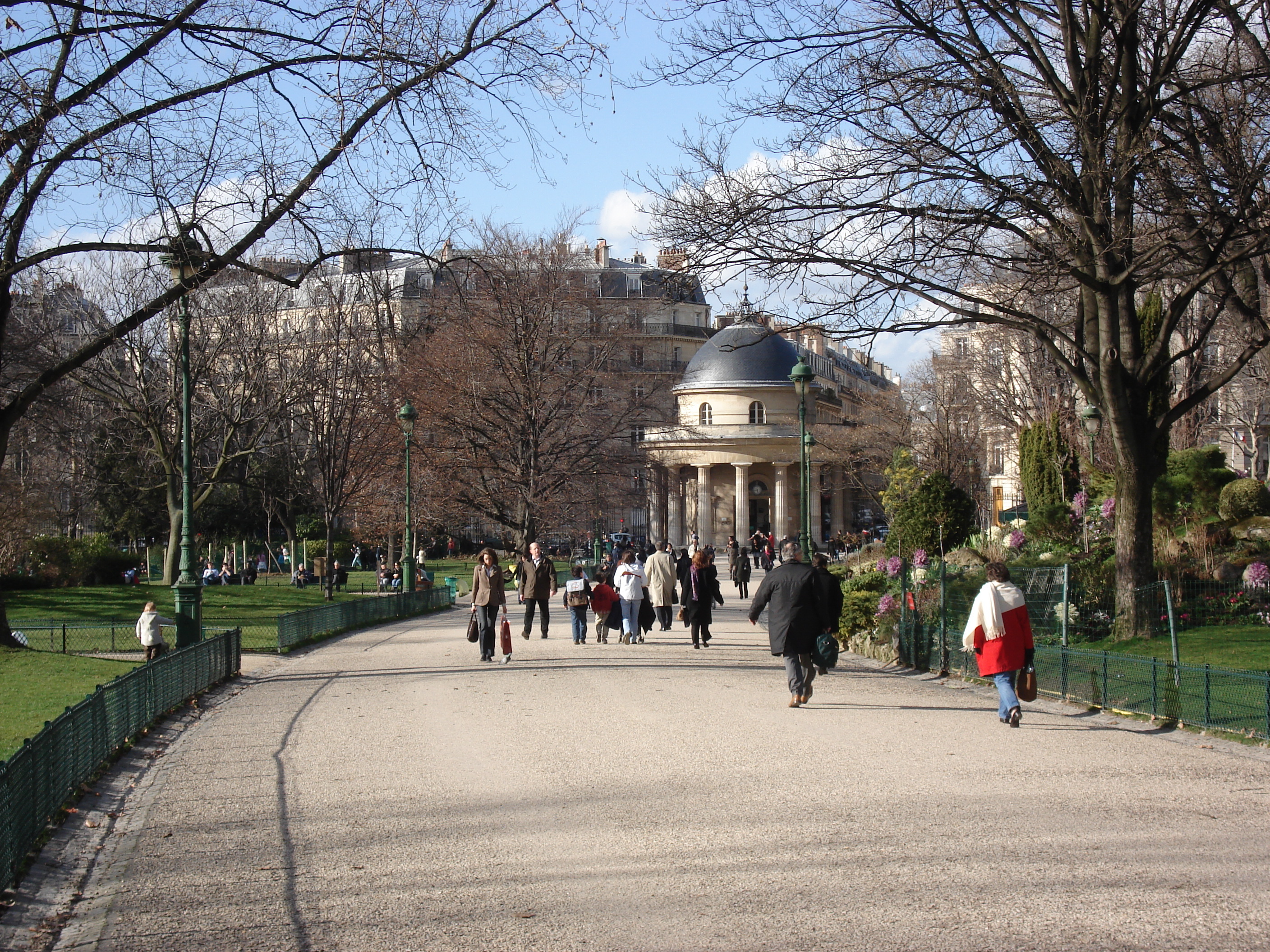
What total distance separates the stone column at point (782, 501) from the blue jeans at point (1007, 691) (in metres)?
68.8

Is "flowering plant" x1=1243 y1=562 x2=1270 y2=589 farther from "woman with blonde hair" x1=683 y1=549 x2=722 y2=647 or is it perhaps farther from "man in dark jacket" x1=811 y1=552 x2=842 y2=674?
"woman with blonde hair" x1=683 y1=549 x2=722 y2=647

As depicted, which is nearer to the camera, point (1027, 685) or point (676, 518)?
point (1027, 685)

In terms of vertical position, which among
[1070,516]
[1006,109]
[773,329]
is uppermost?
[1006,109]

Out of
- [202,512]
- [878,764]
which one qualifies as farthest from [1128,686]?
[202,512]

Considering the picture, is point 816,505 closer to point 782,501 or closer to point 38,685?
point 782,501

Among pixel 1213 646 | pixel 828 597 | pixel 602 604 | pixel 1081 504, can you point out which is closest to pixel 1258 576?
pixel 1213 646

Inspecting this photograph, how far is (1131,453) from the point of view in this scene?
576 inches

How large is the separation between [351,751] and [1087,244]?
1004 centimetres

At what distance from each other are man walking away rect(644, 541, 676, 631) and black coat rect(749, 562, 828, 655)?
9431 millimetres

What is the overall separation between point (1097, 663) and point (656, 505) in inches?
2174

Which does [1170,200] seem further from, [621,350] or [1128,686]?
[621,350]

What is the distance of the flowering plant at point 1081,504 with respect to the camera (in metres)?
21.6

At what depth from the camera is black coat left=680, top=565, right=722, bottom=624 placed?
1997 cm

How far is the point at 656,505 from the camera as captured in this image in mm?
67062
